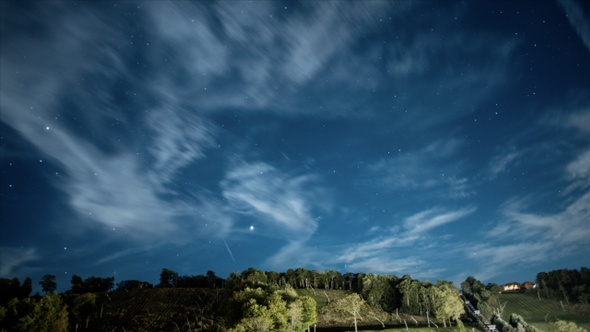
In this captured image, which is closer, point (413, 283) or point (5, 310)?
point (5, 310)

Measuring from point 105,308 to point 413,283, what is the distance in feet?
360

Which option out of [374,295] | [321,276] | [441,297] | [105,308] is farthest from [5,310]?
[321,276]

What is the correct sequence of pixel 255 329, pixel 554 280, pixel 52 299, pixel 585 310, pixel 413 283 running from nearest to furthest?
pixel 255 329 → pixel 52 299 → pixel 413 283 → pixel 585 310 → pixel 554 280

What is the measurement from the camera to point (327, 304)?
418 feet

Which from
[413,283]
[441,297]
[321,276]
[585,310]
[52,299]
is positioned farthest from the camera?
[321,276]

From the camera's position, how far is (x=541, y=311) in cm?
14012

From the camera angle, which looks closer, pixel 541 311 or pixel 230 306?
pixel 230 306

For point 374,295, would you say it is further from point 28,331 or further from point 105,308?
point 28,331

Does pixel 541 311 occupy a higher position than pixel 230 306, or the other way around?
pixel 230 306

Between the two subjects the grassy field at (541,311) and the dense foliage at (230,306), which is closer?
the dense foliage at (230,306)

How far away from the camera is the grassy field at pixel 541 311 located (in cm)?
11894

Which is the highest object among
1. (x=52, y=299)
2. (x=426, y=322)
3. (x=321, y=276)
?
(x=321, y=276)

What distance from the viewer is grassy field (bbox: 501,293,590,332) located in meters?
119

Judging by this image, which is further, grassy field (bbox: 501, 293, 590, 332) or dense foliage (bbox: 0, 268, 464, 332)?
grassy field (bbox: 501, 293, 590, 332)
